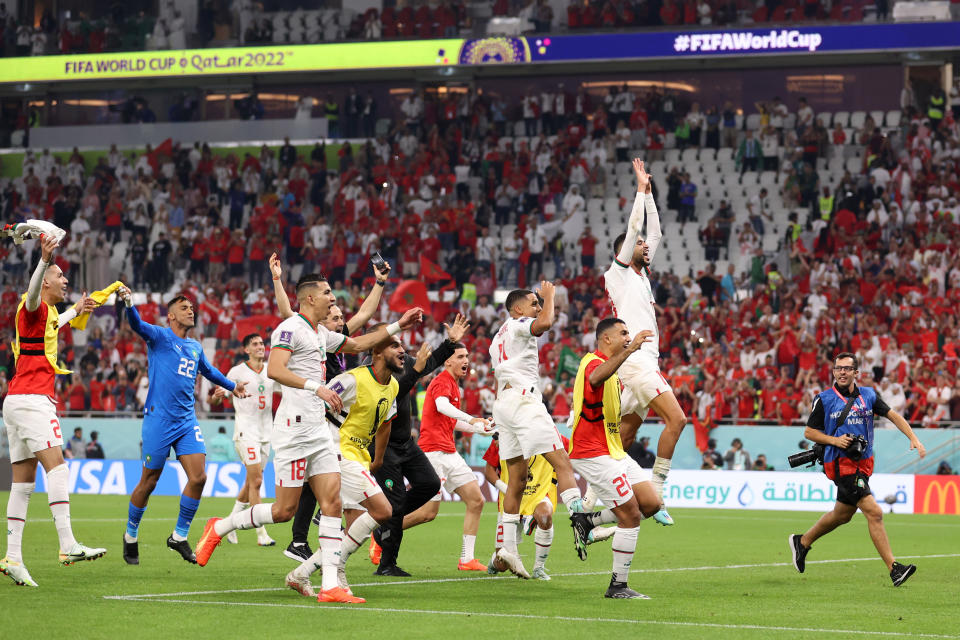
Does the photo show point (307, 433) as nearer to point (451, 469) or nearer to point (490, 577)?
point (490, 577)

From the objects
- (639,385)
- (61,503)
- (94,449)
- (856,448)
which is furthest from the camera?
(94,449)

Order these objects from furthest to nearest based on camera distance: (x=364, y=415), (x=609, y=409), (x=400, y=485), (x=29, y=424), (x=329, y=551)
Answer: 1. (x=400, y=485)
2. (x=29, y=424)
3. (x=609, y=409)
4. (x=364, y=415)
5. (x=329, y=551)

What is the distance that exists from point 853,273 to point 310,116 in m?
22.1

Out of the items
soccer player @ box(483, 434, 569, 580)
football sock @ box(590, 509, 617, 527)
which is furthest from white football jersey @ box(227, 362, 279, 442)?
football sock @ box(590, 509, 617, 527)

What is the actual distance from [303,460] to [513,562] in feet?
Answer: 9.74

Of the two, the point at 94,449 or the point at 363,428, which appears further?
the point at 94,449

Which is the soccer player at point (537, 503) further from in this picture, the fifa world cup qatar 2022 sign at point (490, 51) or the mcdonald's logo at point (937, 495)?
the fifa world cup qatar 2022 sign at point (490, 51)

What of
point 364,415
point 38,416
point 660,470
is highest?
point 364,415

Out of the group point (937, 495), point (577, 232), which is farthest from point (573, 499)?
point (577, 232)

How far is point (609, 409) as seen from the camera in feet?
41.5

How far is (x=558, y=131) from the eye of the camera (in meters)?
43.8

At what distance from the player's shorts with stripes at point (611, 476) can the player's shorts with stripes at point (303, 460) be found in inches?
90.3

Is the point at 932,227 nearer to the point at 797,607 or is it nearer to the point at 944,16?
the point at 944,16

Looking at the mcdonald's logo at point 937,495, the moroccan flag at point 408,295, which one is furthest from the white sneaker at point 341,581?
the moroccan flag at point 408,295
